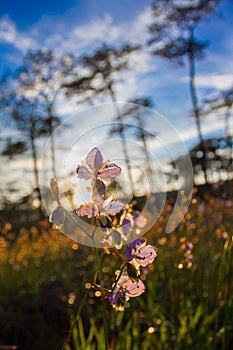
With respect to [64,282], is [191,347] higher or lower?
lower

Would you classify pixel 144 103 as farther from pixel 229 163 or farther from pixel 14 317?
pixel 14 317

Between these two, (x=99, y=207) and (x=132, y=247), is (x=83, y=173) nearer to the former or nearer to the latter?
(x=99, y=207)

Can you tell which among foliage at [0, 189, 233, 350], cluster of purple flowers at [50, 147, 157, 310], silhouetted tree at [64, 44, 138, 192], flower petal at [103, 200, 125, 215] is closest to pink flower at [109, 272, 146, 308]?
cluster of purple flowers at [50, 147, 157, 310]

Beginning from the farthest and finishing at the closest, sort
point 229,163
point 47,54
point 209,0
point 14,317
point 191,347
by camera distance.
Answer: point 47,54, point 209,0, point 229,163, point 14,317, point 191,347

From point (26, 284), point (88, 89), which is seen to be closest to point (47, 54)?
point (88, 89)

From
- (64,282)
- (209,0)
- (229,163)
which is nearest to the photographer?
(64,282)

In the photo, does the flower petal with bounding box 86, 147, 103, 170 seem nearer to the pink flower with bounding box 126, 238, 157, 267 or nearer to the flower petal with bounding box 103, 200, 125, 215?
the flower petal with bounding box 103, 200, 125, 215

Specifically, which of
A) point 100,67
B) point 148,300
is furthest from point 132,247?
point 100,67

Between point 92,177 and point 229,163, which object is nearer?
point 92,177
